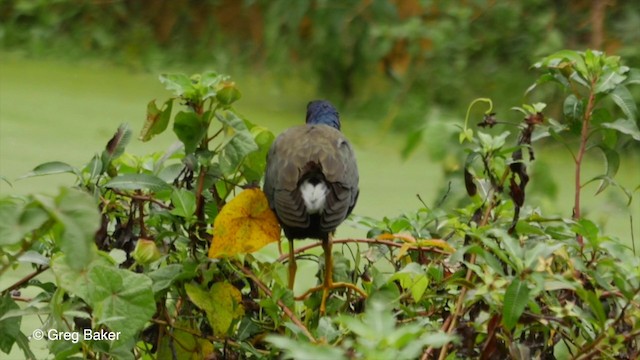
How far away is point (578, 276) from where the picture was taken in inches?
64.0

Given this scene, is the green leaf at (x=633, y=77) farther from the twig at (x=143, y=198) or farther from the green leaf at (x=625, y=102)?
the twig at (x=143, y=198)

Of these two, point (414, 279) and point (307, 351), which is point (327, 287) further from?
point (307, 351)

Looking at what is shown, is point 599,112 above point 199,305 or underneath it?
above

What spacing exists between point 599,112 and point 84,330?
2.53 feet

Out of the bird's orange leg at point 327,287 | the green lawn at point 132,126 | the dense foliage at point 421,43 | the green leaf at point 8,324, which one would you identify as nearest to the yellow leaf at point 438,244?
the bird's orange leg at point 327,287

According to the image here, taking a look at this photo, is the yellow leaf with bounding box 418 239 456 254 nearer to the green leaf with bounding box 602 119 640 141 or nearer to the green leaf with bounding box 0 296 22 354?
the green leaf with bounding box 602 119 640 141

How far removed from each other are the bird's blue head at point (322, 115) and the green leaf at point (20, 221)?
1.10 metres

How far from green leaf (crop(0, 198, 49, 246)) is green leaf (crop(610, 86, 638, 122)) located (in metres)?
0.85

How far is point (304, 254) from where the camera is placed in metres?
1.93

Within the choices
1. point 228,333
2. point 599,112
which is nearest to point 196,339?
point 228,333

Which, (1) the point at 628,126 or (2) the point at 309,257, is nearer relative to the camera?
(1) the point at 628,126

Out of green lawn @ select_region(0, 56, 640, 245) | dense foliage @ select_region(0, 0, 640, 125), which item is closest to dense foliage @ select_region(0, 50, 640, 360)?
green lawn @ select_region(0, 56, 640, 245)

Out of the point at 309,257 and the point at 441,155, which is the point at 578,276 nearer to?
the point at 441,155

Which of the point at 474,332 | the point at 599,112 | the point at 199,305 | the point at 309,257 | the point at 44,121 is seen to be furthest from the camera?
the point at 44,121
